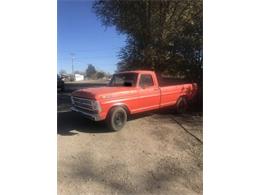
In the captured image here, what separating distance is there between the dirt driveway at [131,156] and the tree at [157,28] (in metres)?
1.14

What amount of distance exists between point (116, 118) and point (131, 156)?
3.96 feet

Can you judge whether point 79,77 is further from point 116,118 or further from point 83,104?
point 116,118

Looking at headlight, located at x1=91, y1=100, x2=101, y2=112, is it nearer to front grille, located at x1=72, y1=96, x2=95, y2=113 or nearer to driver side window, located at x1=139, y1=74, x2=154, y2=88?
front grille, located at x1=72, y1=96, x2=95, y2=113

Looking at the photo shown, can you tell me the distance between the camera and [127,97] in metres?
4.56

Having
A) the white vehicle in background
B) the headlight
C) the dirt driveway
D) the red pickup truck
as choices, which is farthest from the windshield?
the dirt driveway

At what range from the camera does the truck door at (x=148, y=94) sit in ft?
15.7

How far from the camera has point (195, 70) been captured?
14.6 feet

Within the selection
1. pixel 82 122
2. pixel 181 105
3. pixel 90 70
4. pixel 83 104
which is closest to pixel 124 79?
pixel 83 104

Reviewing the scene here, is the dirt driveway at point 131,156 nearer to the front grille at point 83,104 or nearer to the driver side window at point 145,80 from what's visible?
the front grille at point 83,104
